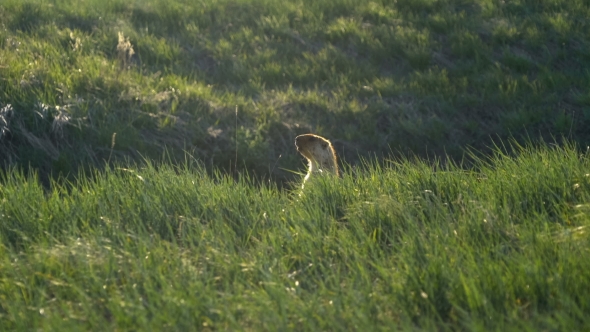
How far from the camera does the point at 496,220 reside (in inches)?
159

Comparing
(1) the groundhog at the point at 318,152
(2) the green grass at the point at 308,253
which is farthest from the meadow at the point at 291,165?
(1) the groundhog at the point at 318,152

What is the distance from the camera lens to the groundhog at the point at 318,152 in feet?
20.9

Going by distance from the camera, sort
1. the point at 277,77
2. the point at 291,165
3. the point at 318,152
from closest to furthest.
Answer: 1. the point at 318,152
2. the point at 291,165
3. the point at 277,77

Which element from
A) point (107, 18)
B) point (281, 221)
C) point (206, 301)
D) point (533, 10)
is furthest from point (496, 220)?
point (533, 10)

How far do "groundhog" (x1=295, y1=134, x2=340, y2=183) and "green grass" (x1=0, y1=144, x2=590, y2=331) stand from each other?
1.28m

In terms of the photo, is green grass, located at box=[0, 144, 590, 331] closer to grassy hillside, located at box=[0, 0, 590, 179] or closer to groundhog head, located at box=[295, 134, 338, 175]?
groundhog head, located at box=[295, 134, 338, 175]

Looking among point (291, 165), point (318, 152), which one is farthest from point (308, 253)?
point (291, 165)

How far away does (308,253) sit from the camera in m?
3.87

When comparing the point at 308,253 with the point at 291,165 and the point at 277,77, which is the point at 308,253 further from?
the point at 277,77

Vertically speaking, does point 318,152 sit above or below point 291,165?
above

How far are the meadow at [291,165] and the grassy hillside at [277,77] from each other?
28mm

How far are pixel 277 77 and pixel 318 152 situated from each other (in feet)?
9.36

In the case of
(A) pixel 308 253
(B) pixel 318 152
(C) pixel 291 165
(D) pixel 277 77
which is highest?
(A) pixel 308 253

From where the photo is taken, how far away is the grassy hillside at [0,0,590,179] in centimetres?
733
